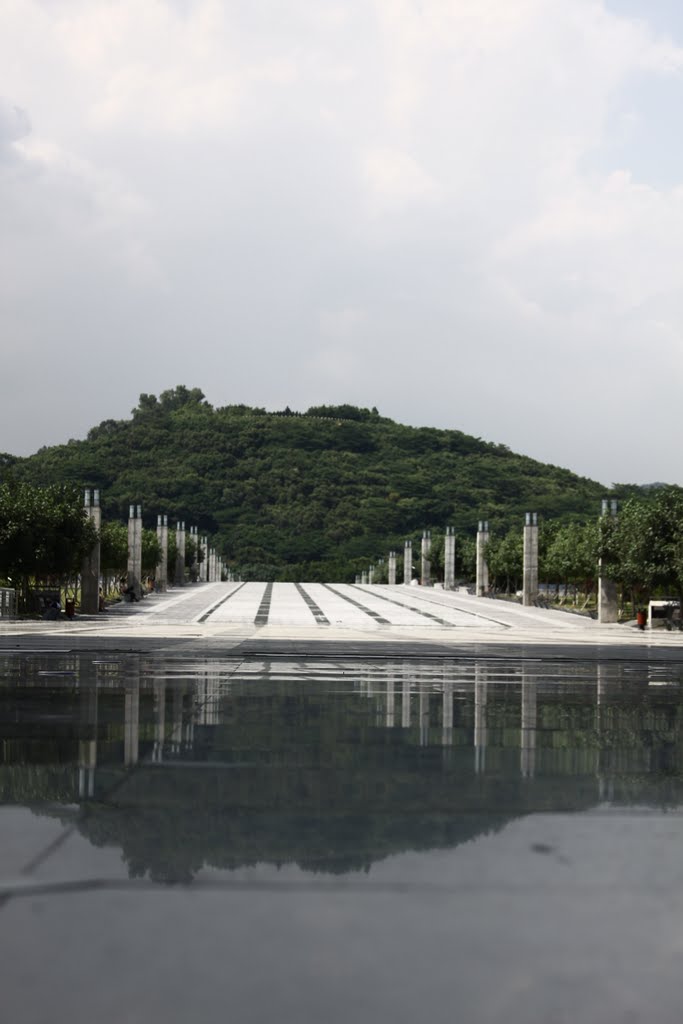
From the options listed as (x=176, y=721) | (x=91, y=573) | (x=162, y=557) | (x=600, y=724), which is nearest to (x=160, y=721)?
(x=176, y=721)

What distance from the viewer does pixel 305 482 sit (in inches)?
5064

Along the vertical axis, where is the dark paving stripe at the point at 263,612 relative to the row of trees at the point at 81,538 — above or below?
below

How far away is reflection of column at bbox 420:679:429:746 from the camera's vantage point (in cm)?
831

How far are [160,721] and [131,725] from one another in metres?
0.33

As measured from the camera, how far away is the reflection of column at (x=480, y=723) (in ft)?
23.8

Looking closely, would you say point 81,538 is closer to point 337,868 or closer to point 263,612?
point 263,612

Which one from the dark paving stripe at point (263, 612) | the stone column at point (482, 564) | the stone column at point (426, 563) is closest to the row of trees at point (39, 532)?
the dark paving stripe at point (263, 612)

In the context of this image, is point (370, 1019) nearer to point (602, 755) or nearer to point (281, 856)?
point (281, 856)

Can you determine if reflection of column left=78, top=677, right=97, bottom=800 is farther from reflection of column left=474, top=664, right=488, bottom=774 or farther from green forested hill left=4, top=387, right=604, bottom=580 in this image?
green forested hill left=4, top=387, right=604, bottom=580

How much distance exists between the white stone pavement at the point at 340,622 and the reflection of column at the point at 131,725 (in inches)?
510

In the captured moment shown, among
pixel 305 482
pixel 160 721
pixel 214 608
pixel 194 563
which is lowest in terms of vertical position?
pixel 214 608

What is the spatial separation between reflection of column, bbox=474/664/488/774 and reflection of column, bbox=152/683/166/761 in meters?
2.09

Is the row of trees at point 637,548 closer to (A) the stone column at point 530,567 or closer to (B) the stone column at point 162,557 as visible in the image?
(A) the stone column at point 530,567

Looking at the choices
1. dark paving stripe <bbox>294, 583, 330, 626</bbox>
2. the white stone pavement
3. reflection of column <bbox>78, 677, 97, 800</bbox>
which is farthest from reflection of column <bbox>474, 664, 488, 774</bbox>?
dark paving stripe <bbox>294, 583, 330, 626</bbox>
